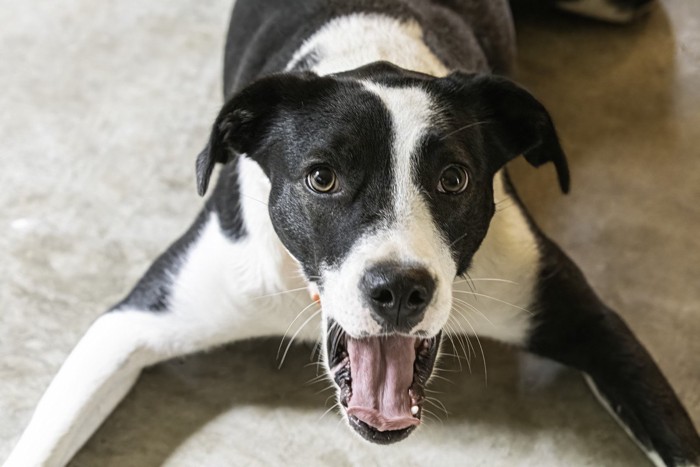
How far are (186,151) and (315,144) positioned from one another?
4.25 ft

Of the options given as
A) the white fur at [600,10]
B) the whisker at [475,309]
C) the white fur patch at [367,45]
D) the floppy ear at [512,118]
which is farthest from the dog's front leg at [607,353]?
the white fur at [600,10]

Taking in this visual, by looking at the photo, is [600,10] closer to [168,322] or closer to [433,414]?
[433,414]

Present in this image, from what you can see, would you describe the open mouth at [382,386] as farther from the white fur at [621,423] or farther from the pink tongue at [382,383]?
the white fur at [621,423]

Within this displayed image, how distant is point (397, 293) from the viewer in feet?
5.92

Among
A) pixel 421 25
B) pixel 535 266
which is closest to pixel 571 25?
pixel 421 25

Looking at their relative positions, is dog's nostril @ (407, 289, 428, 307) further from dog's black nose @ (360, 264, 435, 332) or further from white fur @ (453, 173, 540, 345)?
white fur @ (453, 173, 540, 345)

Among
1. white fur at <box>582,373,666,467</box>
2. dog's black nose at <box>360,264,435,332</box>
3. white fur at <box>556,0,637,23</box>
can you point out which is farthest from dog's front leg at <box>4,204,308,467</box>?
white fur at <box>556,0,637,23</box>

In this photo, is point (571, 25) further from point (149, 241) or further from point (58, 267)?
point (58, 267)

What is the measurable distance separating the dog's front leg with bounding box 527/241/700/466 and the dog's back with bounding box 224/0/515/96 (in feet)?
2.17

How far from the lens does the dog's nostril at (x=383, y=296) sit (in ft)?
5.94

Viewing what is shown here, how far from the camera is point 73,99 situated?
3.36 m

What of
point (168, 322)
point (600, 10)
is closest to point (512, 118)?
point (168, 322)

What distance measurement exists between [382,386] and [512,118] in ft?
2.25

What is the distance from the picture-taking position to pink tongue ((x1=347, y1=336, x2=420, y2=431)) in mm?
2021
